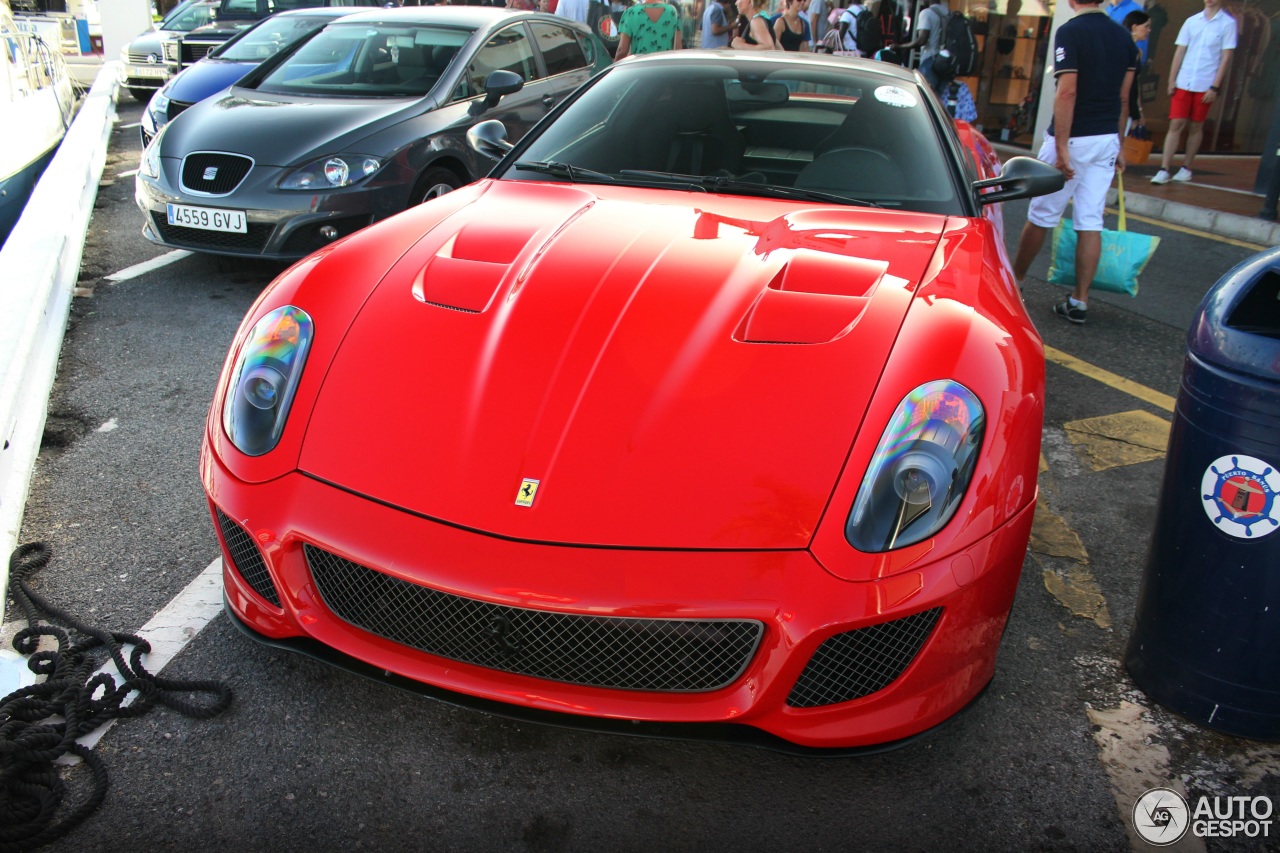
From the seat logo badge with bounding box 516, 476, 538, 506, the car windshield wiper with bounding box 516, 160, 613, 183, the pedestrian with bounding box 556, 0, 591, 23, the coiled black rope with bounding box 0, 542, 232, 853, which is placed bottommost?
the coiled black rope with bounding box 0, 542, 232, 853

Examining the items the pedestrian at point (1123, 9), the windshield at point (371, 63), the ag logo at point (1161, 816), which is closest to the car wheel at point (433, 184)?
the windshield at point (371, 63)

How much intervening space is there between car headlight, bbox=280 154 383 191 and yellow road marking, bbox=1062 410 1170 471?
3700mm

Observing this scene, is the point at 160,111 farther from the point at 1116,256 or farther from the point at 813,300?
the point at 813,300

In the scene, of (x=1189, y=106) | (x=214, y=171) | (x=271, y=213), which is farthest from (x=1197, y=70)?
(x=214, y=171)

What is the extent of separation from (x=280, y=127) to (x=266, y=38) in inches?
151

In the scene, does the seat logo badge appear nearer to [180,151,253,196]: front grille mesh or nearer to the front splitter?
the front splitter

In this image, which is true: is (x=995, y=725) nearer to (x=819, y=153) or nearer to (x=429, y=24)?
(x=819, y=153)

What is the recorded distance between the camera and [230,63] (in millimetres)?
8406

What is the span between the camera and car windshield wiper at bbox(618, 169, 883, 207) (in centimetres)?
306

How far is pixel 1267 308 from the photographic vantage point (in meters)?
2.22

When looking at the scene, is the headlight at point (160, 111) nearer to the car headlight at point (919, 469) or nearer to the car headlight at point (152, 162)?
the car headlight at point (152, 162)

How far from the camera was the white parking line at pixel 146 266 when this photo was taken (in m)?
5.78

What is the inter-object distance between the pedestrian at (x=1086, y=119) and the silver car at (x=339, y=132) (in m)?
2.85

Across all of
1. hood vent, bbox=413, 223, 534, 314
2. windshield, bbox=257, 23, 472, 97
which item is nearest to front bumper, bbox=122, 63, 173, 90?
windshield, bbox=257, 23, 472, 97
